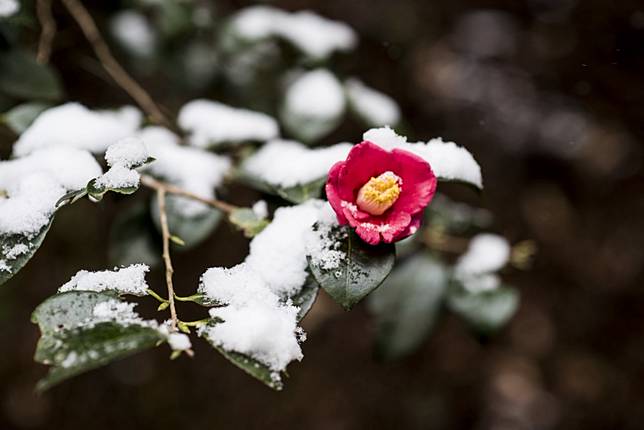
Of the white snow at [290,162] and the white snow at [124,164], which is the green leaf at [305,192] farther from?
the white snow at [124,164]

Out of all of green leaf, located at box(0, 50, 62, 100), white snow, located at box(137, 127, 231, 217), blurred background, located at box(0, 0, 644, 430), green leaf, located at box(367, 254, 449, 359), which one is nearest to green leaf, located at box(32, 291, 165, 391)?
white snow, located at box(137, 127, 231, 217)

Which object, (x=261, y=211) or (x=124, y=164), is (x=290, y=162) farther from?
(x=124, y=164)

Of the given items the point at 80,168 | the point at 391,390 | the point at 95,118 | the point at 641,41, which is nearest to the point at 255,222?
the point at 80,168

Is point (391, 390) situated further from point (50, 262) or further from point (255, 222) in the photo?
point (255, 222)

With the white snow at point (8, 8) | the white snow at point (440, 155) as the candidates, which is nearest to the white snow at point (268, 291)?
the white snow at point (440, 155)

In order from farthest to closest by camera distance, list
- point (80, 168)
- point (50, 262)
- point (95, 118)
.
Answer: point (50, 262), point (95, 118), point (80, 168)

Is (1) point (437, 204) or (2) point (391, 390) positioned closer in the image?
(1) point (437, 204)

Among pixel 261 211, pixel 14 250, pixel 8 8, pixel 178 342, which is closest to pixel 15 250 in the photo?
pixel 14 250
